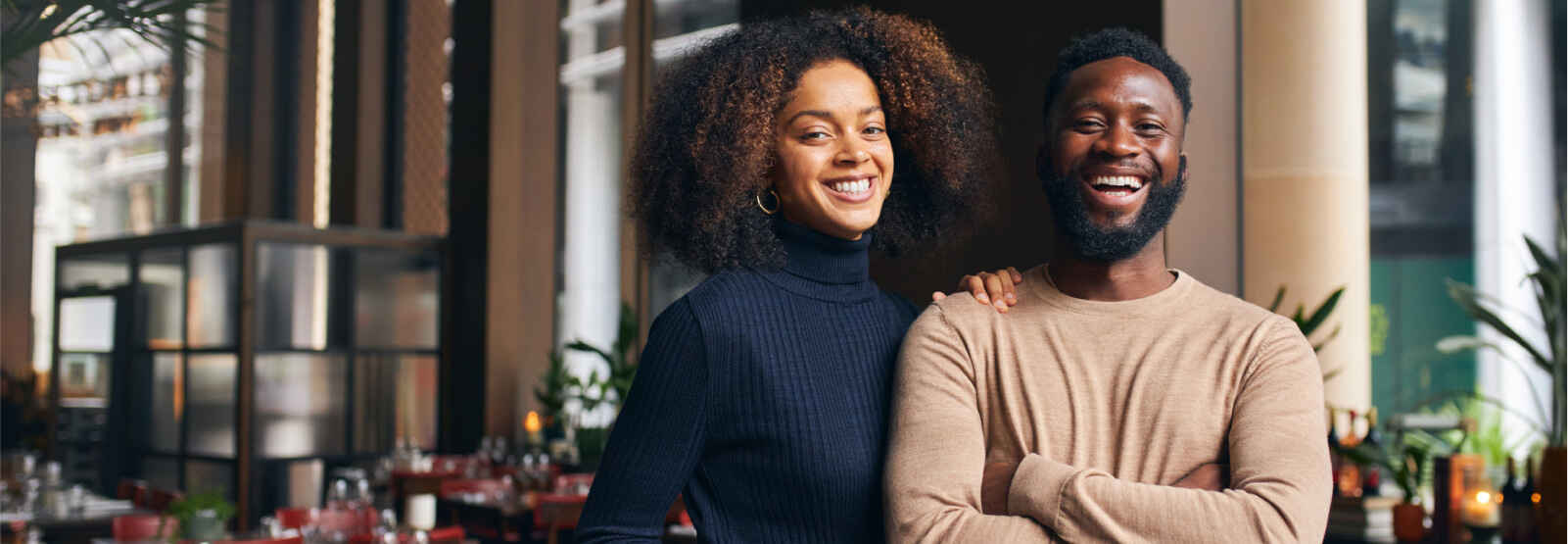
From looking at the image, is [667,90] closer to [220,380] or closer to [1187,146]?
[1187,146]

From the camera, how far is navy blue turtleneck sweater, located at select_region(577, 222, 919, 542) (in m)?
1.42

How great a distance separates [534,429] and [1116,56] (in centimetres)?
670

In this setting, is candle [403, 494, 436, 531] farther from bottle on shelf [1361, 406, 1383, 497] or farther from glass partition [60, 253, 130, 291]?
glass partition [60, 253, 130, 291]

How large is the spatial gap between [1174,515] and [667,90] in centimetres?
86

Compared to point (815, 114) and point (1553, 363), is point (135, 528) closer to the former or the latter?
point (815, 114)

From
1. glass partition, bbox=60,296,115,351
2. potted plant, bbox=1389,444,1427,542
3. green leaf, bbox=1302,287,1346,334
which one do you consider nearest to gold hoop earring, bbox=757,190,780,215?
green leaf, bbox=1302,287,1346,334

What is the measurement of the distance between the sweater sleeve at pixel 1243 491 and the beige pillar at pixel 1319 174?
155 centimetres

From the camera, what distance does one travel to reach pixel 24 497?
5.81 m

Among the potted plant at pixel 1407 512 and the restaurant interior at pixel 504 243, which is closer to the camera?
the restaurant interior at pixel 504 243

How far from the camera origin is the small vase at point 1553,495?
297cm

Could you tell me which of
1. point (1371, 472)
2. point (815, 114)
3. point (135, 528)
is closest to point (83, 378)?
point (135, 528)

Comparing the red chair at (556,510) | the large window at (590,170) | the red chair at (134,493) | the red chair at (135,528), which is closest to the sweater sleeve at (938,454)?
the red chair at (135,528)

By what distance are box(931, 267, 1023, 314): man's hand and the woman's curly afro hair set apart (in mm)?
203

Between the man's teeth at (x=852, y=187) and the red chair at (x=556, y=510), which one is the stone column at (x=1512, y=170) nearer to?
the red chair at (x=556, y=510)
